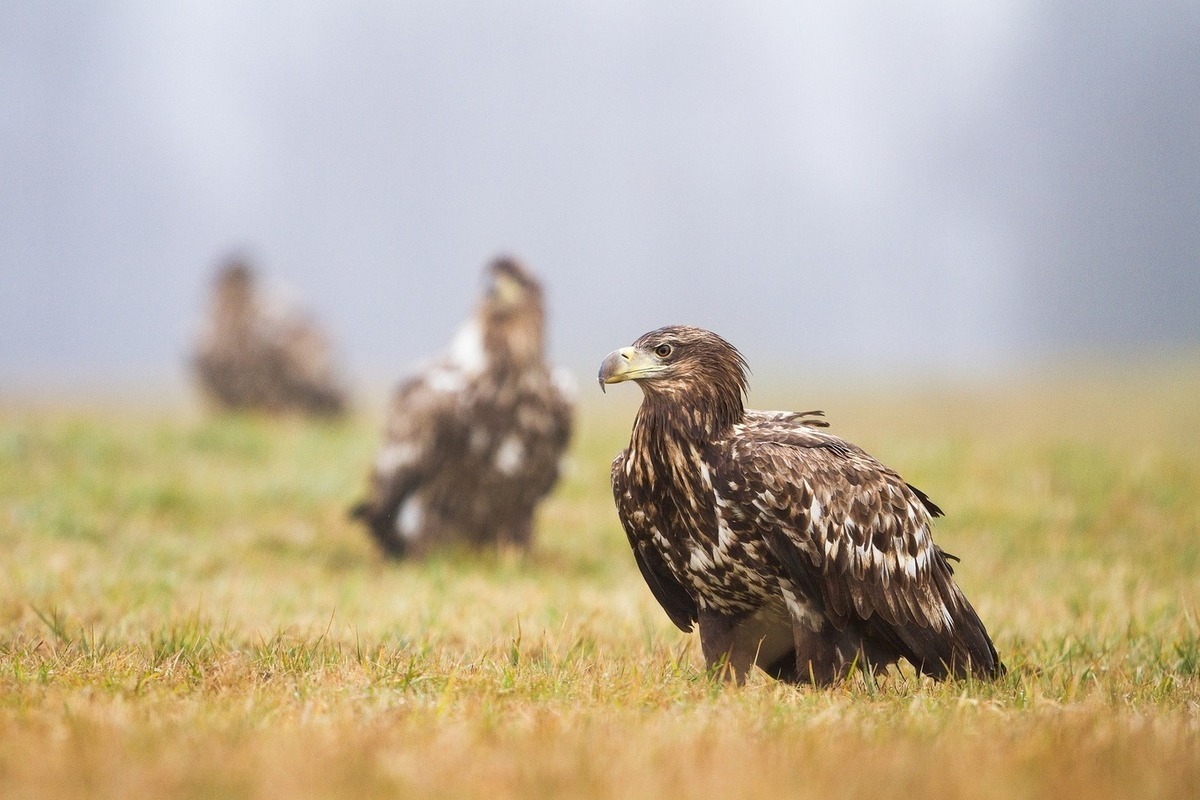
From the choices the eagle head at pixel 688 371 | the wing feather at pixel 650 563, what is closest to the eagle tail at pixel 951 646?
the wing feather at pixel 650 563

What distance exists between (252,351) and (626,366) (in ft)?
49.1

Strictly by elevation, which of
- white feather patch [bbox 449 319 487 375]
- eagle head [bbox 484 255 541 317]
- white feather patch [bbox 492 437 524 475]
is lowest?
white feather patch [bbox 492 437 524 475]

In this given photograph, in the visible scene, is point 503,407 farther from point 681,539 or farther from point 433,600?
point 681,539

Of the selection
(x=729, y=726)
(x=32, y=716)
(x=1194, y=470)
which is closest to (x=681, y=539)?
(x=729, y=726)

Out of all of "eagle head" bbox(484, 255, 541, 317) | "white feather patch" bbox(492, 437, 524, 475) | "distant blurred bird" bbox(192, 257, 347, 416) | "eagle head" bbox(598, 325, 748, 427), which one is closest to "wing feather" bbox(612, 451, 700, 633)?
"eagle head" bbox(598, 325, 748, 427)

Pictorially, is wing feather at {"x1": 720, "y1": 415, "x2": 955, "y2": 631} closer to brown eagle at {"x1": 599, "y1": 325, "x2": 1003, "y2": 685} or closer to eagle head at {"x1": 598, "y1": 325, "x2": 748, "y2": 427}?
brown eagle at {"x1": 599, "y1": 325, "x2": 1003, "y2": 685}

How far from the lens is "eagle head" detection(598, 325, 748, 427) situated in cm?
520

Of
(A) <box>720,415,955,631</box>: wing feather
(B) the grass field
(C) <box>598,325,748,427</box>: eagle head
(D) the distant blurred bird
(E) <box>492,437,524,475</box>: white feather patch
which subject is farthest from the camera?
(D) the distant blurred bird

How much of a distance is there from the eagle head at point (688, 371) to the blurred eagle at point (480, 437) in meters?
4.48

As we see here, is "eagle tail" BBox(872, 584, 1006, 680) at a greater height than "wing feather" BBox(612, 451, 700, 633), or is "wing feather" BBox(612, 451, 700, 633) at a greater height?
"wing feather" BBox(612, 451, 700, 633)

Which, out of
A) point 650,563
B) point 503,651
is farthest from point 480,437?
point 650,563

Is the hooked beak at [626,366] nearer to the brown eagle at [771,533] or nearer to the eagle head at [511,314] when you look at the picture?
the brown eagle at [771,533]

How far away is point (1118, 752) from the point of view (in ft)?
12.2

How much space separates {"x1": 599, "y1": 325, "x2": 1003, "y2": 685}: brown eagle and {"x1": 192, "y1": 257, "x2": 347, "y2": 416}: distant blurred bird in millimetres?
14649
